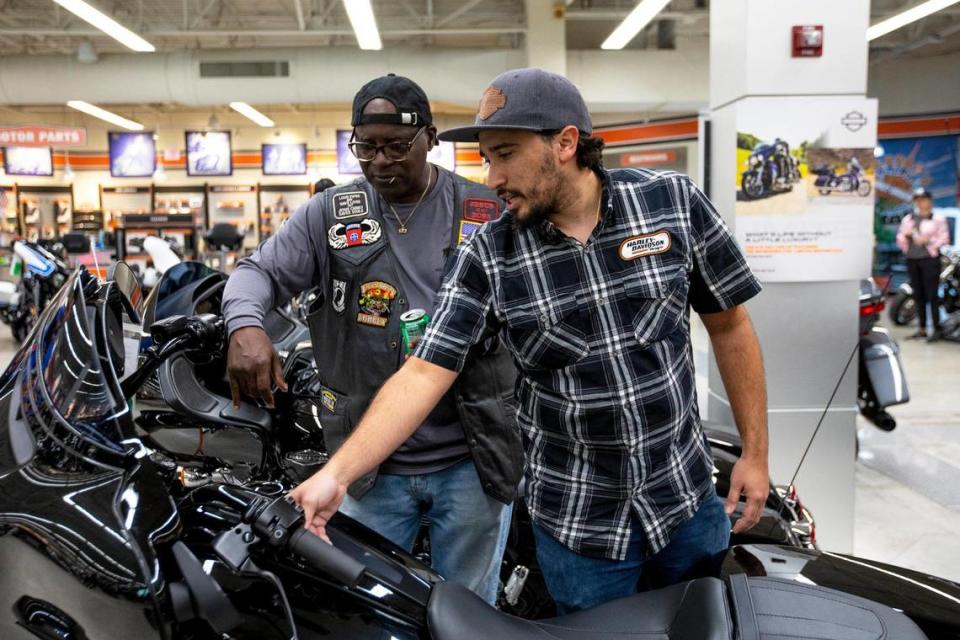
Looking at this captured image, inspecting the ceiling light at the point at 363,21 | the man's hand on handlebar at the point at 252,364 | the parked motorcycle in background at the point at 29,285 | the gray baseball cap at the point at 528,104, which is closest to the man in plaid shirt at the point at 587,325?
the gray baseball cap at the point at 528,104

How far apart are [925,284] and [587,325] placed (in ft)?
32.4

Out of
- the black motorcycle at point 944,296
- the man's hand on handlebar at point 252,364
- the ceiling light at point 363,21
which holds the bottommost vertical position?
the black motorcycle at point 944,296

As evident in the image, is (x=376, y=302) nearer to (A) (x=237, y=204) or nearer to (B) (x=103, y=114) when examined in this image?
(B) (x=103, y=114)

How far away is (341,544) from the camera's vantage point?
1218 millimetres

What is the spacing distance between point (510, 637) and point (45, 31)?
12.2 m

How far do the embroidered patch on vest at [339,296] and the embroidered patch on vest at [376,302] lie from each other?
0.04 metres

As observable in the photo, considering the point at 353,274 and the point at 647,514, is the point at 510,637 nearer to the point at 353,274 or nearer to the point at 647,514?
the point at 647,514

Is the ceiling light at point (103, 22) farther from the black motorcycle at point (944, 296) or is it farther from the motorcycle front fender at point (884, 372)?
the black motorcycle at point (944, 296)

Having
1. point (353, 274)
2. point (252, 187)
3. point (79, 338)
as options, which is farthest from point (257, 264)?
point (252, 187)

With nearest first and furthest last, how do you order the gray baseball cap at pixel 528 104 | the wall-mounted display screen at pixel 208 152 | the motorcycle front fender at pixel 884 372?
the gray baseball cap at pixel 528 104
the motorcycle front fender at pixel 884 372
the wall-mounted display screen at pixel 208 152

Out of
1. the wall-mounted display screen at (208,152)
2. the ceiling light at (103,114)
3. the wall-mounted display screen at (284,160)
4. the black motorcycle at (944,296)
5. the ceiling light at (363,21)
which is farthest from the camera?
the wall-mounted display screen at (284,160)

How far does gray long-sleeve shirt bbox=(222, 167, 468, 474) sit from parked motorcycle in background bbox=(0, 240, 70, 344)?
5.87 meters

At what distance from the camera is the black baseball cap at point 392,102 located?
1801mm

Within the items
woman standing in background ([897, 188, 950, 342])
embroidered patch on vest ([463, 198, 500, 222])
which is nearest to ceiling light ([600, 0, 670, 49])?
woman standing in background ([897, 188, 950, 342])
